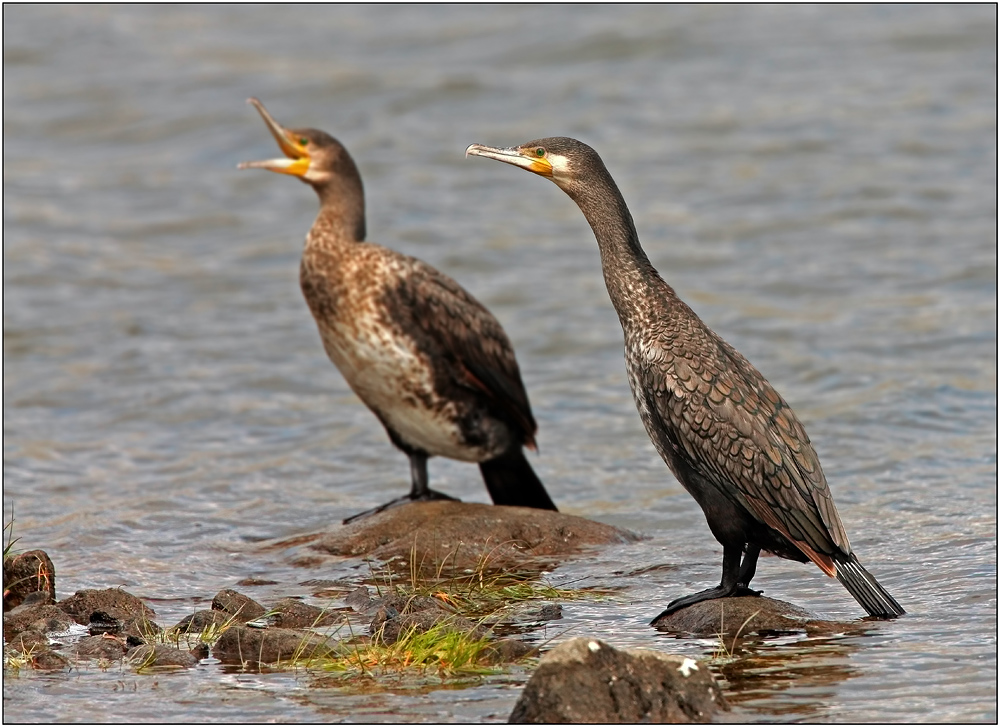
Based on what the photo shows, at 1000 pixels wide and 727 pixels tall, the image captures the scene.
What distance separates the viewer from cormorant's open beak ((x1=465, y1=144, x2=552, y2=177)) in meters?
6.36

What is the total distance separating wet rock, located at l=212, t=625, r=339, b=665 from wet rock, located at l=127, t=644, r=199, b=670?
0.12m

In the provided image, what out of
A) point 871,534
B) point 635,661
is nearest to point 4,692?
point 635,661

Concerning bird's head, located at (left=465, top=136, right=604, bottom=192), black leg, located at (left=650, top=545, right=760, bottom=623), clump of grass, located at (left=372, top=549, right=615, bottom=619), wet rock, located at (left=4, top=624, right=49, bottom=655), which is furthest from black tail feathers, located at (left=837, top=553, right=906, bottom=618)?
wet rock, located at (left=4, top=624, right=49, bottom=655)

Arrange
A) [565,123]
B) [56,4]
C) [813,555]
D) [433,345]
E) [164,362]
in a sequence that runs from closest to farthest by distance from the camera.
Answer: [813,555] → [433,345] → [164,362] → [565,123] → [56,4]

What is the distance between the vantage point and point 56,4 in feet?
74.0

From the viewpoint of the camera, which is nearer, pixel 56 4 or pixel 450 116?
pixel 450 116

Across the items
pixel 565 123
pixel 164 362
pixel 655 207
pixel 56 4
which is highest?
pixel 56 4

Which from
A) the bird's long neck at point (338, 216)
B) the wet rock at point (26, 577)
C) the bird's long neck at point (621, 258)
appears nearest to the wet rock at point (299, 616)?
the wet rock at point (26, 577)

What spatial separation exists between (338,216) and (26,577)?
3.14 metres

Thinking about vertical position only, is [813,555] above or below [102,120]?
below

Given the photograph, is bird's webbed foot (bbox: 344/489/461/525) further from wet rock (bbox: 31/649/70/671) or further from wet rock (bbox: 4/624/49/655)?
wet rock (bbox: 31/649/70/671)

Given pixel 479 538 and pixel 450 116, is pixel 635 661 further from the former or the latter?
pixel 450 116

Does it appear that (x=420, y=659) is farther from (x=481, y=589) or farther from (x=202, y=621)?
(x=481, y=589)

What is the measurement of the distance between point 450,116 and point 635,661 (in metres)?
14.1
